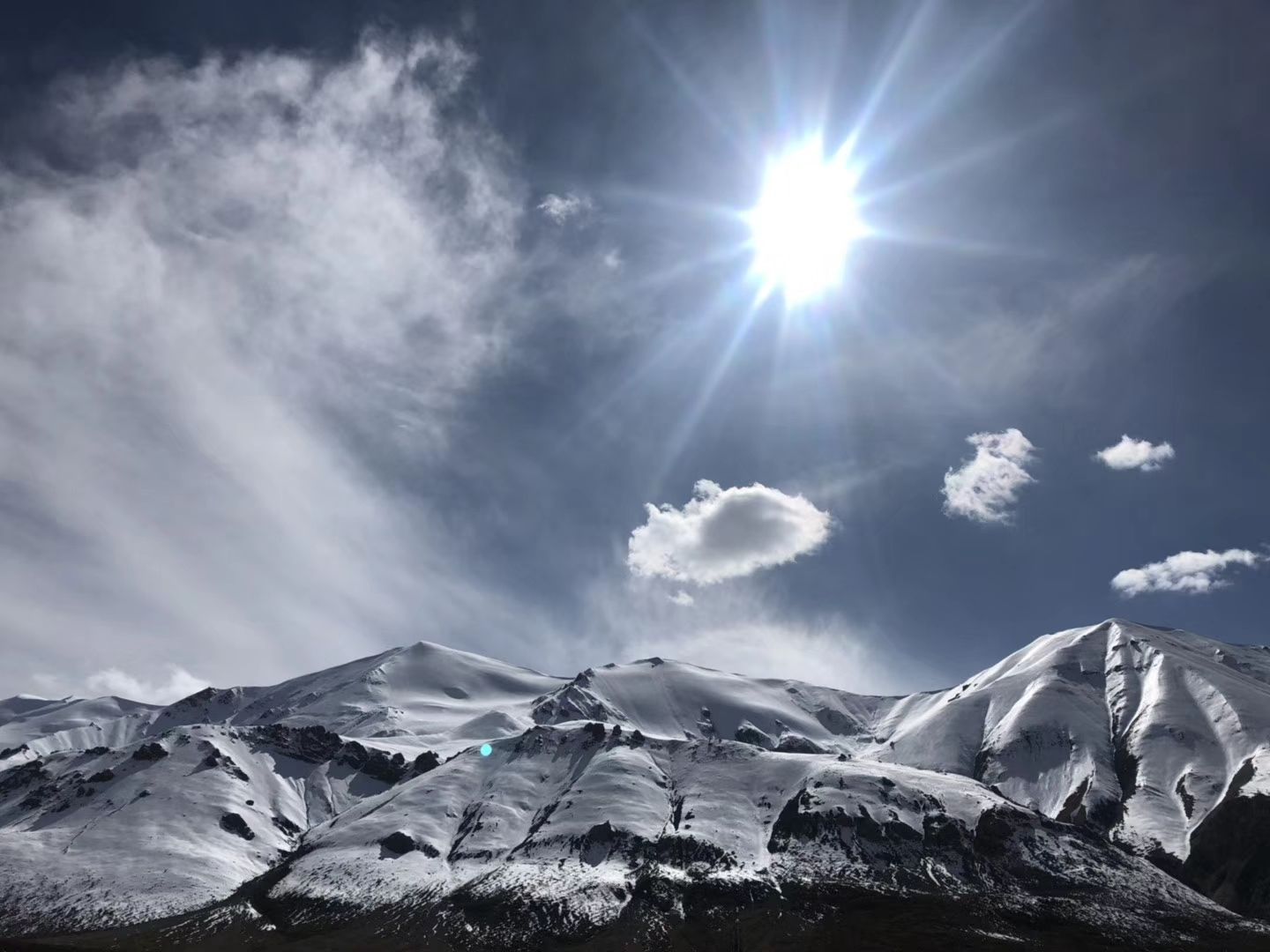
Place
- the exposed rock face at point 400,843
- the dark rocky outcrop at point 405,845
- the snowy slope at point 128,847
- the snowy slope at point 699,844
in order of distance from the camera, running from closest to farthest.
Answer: the snowy slope at point 128,847 < the snowy slope at point 699,844 < the dark rocky outcrop at point 405,845 < the exposed rock face at point 400,843

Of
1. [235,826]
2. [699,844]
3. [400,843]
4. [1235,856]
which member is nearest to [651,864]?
[699,844]

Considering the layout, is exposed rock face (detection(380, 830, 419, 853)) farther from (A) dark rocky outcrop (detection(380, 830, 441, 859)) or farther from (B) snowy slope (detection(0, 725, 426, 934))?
(B) snowy slope (detection(0, 725, 426, 934))

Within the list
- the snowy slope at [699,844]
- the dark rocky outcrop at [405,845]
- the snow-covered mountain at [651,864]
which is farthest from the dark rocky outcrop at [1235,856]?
the dark rocky outcrop at [405,845]

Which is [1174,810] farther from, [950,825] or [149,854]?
[149,854]

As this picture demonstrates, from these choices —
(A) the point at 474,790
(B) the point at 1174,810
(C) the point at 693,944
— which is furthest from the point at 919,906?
(A) the point at 474,790

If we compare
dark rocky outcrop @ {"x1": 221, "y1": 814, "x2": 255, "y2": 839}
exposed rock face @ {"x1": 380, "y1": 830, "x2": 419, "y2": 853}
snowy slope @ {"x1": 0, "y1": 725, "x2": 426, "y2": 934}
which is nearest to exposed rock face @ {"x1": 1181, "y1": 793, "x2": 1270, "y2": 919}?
exposed rock face @ {"x1": 380, "y1": 830, "x2": 419, "y2": 853}

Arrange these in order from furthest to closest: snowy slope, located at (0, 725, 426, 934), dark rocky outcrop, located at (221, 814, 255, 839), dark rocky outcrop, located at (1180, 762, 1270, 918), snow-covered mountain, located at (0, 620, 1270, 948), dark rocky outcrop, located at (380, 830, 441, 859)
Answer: dark rocky outcrop, located at (221, 814, 255, 839), dark rocky outcrop, located at (380, 830, 441, 859), dark rocky outcrop, located at (1180, 762, 1270, 918), snowy slope, located at (0, 725, 426, 934), snow-covered mountain, located at (0, 620, 1270, 948)

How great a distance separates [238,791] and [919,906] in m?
162

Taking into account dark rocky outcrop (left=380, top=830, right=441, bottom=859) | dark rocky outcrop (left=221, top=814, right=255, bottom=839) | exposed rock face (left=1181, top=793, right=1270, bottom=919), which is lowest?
exposed rock face (left=1181, top=793, right=1270, bottom=919)

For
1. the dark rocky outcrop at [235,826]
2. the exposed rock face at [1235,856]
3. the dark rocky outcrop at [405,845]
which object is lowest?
the exposed rock face at [1235,856]

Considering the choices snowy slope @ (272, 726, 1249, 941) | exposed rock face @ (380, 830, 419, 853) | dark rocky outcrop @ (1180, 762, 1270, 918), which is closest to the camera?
snowy slope @ (272, 726, 1249, 941)

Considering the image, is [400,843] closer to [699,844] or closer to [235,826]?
[235,826]

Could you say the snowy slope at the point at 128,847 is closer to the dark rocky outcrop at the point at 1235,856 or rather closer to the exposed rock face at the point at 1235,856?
the exposed rock face at the point at 1235,856

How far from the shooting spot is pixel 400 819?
17800 centimetres
